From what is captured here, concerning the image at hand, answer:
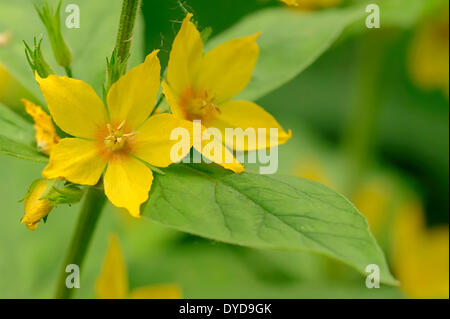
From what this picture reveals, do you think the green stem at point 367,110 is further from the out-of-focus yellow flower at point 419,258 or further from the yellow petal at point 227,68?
the yellow petal at point 227,68

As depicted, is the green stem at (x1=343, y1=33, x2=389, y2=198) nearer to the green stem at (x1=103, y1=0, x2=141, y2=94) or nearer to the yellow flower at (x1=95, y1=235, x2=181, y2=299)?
the yellow flower at (x1=95, y1=235, x2=181, y2=299)

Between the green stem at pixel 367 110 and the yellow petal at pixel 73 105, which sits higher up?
the green stem at pixel 367 110

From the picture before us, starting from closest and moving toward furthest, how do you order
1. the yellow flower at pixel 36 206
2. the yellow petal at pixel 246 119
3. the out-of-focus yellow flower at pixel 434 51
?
the yellow flower at pixel 36 206 < the yellow petal at pixel 246 119 < the out-of-focus yellow flower at pixel 434 51

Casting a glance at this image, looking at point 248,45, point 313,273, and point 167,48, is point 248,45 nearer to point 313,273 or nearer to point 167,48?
point 167,48

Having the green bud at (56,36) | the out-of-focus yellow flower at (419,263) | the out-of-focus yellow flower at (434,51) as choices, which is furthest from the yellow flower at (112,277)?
the out-of-focus yellow flower at (434,51)

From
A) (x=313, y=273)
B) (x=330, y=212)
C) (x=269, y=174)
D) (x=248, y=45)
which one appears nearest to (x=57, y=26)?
(x=248, y=45)

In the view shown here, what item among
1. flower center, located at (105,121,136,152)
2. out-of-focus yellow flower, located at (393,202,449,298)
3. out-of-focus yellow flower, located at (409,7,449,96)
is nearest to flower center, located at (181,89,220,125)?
flower center, located at (105,121,136,152)
